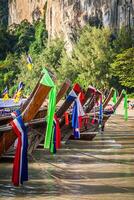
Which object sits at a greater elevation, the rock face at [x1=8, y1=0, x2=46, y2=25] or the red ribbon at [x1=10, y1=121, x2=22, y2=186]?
the rock face at [x1=8, y1=0, x2=46, y2=25]

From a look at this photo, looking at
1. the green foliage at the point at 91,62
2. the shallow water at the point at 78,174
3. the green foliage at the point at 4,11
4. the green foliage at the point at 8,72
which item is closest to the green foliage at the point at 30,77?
the green foliage at the point at 91,62

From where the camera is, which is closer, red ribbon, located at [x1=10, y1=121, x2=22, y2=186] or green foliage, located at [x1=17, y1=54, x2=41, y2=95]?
red ribbon, located at [x1=10, y1=121, x2=22, y2=186]

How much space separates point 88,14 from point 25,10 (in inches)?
1956

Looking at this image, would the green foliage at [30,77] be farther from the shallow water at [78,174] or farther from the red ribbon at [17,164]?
the red ribbon at [17,164]

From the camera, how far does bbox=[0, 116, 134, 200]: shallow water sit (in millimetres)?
11484

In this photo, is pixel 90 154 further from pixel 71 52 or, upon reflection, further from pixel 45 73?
pixel 71 52

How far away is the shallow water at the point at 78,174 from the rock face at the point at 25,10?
10597 cm

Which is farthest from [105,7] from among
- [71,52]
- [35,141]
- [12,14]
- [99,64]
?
[35,141]

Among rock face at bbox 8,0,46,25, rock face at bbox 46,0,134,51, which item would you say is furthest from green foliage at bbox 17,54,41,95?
rock face at bbox 8,0,46,25

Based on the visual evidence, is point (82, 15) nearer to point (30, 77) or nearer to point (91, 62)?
point (30, 77)

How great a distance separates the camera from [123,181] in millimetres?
12828

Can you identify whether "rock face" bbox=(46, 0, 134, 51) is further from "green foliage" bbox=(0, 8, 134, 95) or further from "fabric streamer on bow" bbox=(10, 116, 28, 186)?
"fabric streamer on bow" bbox=(10, 116, 28, 186)

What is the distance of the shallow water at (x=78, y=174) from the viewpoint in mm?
11484

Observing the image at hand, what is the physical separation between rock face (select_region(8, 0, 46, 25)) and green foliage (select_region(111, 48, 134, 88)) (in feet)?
202
